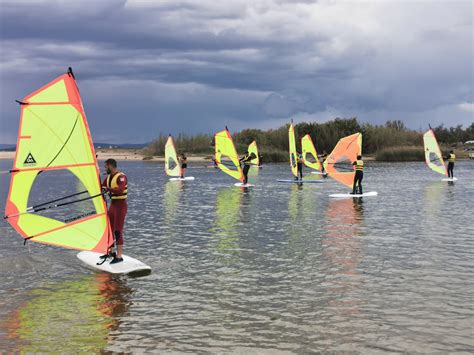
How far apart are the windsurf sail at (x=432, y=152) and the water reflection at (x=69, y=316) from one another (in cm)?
2791

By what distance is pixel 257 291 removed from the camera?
8.33 m

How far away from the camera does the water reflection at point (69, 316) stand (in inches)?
248

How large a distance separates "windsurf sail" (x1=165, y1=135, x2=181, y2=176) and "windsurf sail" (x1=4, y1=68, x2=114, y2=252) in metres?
25.6

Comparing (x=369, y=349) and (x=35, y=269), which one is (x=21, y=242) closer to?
(x=35, y=269)

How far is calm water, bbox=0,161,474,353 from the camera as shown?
6363 millimetres

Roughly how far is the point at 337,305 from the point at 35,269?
5578 mm

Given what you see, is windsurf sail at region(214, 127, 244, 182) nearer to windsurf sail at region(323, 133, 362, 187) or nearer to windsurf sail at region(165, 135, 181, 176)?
windsurf sail at region(165, 135, 181, 176)

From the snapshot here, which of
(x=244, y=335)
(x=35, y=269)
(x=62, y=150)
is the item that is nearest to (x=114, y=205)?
(x=62, y=150)

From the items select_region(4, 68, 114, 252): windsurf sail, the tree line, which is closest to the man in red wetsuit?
select_region(4, 68, 114, 252): windsurf sail

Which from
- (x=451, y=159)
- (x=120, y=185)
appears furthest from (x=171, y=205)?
(x=451, y=159)

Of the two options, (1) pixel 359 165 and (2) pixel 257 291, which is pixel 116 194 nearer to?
(2) pixel 257 291

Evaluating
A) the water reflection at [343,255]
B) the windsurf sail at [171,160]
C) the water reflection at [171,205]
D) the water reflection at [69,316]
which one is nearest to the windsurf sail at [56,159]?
the water reflection at [69,316]

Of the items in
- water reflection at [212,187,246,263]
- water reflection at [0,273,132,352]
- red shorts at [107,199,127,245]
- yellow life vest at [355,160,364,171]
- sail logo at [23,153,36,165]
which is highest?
sail logo at [23,153,36,165]

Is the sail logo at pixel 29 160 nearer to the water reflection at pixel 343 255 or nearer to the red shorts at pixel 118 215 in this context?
the red shorts at pixel 118 215
